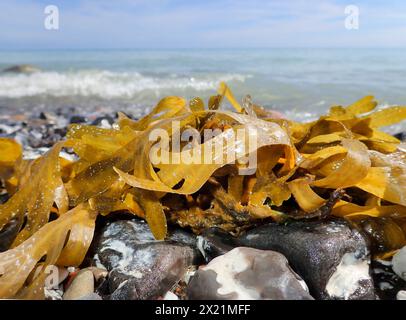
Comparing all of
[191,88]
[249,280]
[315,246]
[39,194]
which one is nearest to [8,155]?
[39,194]

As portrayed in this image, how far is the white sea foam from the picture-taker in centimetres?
1052

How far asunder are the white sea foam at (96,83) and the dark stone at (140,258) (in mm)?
8845

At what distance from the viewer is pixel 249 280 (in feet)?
4.39

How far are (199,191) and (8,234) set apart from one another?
3.11 ft

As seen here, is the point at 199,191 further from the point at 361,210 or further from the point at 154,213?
the point at 361,210

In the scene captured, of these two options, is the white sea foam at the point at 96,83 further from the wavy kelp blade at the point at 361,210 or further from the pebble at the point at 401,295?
the pebble at the point at 401,295

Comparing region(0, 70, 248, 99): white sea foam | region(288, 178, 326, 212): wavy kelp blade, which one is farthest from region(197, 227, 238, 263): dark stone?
region(0, 70, 248, 99): white sea foam

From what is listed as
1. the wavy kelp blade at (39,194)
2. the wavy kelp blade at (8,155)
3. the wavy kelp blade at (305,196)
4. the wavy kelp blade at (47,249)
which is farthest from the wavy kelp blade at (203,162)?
the wavy kelp blade at (8,155)

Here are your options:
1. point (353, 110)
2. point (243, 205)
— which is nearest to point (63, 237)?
point (243, 205)

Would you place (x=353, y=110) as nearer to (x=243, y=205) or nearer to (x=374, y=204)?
(x=374, y=204)

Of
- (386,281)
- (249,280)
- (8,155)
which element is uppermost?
(8,155)

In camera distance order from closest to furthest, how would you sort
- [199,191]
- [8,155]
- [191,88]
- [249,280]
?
[249,280], [199,191], [8,155], [191,88]
